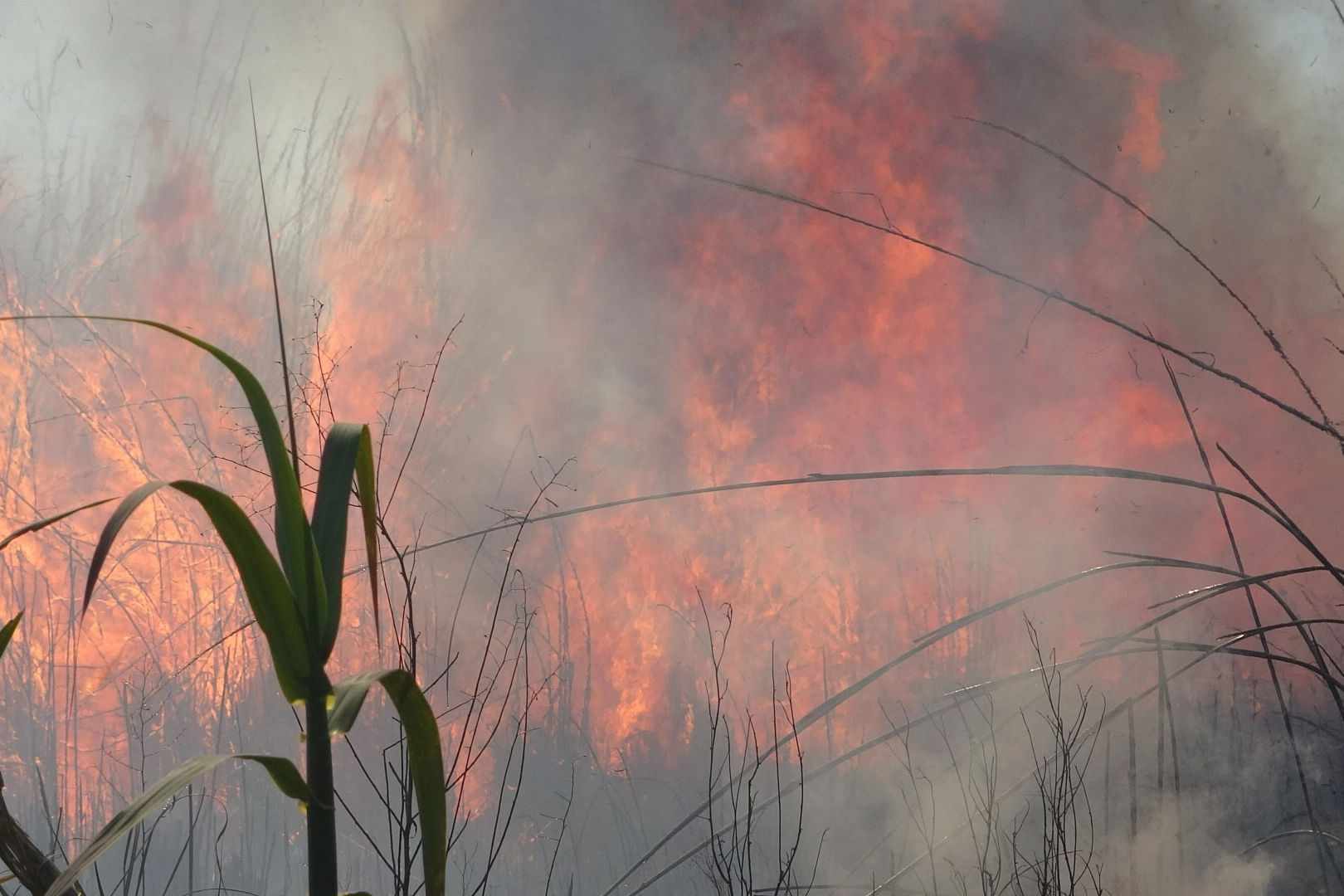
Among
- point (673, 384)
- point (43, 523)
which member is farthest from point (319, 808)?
point (673, 384)

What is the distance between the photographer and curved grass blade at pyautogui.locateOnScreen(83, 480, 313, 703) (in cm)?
41

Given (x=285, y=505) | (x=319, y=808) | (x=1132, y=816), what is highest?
(x=1132, y=816)

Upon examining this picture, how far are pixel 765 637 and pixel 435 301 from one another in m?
1.43

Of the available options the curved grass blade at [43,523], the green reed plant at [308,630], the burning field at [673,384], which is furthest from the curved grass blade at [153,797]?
the burning field at [673,384]

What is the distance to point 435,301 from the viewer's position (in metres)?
2.85

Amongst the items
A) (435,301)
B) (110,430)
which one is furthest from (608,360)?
(110,430)

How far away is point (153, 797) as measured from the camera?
41 centimetres

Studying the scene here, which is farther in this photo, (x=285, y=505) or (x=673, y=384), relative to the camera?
(x=673, y=384)

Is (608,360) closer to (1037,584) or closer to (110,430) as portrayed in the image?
(1037,584)

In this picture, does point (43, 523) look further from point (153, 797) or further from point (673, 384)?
point (673, 384)

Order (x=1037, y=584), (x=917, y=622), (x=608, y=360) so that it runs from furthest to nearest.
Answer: (x=608, y=360)
(x=917, y=622)
(x=1037, y=584)

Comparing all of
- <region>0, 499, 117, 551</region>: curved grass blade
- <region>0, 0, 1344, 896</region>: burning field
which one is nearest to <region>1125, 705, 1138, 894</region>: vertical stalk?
<region>0, 0, 1344, 896</region>: burning field

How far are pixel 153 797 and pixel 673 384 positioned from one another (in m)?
2.40

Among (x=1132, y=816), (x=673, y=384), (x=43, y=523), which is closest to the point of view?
(x=43, y=523)
